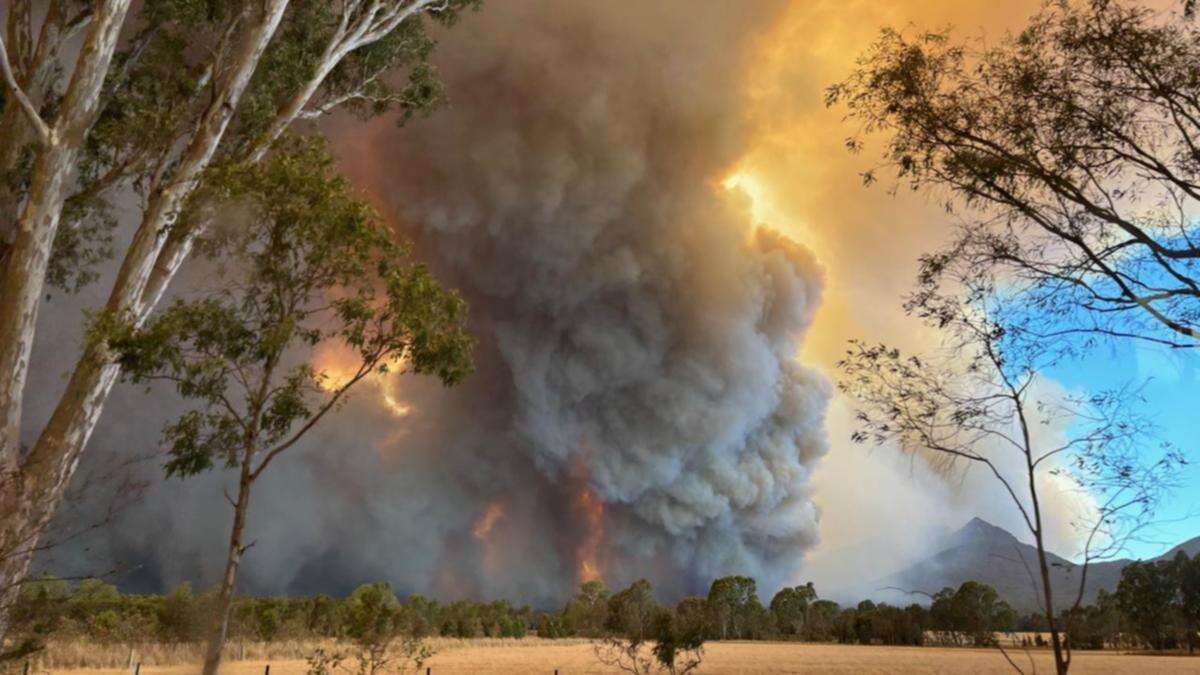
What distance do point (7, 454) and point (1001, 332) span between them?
1288 cm

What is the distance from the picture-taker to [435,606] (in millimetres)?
76625

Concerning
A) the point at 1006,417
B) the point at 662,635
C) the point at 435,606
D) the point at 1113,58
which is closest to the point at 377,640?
the point at 662,635

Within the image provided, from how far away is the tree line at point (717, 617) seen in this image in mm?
36719

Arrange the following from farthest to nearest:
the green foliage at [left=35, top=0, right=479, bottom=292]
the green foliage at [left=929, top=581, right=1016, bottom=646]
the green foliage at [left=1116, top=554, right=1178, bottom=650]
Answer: the green foliage at [left=929, top=581, right=1016, bottom=646] < the green foliage at [left=1116, top=554, right=1178, bottom=650] < the green foliage at [left=35, top=0, right=479, bottom=292]

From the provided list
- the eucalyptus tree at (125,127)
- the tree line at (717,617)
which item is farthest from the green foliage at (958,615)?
the eucalyptus tree at (125,127)

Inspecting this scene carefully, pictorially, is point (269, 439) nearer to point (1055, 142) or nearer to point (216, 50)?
point (216, 50)

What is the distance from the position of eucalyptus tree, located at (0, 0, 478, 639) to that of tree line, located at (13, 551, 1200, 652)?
1546 centimetres

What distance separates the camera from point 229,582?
32.4ft

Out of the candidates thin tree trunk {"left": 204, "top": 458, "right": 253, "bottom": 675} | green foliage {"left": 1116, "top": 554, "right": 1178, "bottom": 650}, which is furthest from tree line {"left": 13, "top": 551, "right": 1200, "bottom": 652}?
thin tree trunk {"left": 204, "top": 458, "right": 253, "bottom": 675}

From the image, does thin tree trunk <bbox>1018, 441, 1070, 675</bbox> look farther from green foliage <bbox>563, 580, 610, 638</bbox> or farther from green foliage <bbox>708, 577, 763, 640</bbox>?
green foliage <bbox>708, 577, 763, 640</bbox>

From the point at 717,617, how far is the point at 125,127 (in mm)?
83296

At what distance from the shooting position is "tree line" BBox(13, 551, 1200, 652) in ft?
120

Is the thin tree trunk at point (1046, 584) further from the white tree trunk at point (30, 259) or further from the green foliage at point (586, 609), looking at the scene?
the green foliage at point (586, 609)

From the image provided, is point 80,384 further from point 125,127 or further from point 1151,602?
point 1151,602
